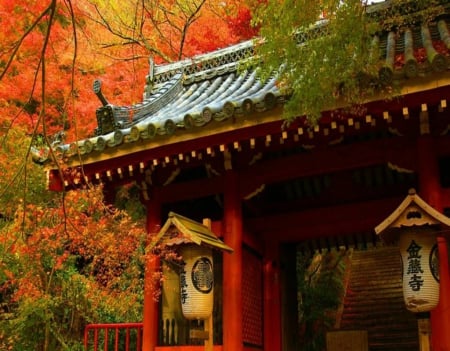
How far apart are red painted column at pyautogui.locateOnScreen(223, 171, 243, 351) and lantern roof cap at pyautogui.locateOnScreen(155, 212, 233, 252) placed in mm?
590

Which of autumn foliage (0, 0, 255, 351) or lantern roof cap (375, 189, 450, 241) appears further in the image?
autumn foliage (0, 0, 255, 351)

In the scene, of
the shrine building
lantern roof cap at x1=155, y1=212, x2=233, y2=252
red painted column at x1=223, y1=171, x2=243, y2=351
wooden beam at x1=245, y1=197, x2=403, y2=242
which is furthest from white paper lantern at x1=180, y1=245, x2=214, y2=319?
wooden beam at x1=245, y1=197, x2=403, y2=242

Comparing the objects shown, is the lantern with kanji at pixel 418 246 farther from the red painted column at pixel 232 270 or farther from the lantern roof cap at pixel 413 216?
the red painted column at pixel 232 270

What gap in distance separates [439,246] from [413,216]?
0.73 m

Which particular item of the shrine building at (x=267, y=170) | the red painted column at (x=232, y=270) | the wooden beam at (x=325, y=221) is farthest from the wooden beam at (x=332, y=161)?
the wooden beam at (x=325, y=221)

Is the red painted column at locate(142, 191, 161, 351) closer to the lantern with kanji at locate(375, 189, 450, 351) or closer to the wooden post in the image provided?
the wooden post

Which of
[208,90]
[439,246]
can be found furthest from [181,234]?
[208,90]

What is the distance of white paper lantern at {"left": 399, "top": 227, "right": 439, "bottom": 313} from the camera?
14.8ft

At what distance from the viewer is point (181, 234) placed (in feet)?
17.2

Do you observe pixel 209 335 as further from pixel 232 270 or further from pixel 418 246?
pixel 418 246

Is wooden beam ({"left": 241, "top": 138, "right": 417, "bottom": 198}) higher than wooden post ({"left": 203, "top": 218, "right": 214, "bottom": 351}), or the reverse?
wooden beam ({"left": 241, "top": 138, "right": 417, "bottom": 198})

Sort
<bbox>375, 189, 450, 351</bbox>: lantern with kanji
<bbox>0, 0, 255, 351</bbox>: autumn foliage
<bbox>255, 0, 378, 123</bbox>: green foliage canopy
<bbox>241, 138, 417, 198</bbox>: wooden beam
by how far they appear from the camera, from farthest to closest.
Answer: <bbox>0, 0, 255, 351</bbox>: autumn foliage < <bbox>241, 138, 417, 198</bbox>: wooden beam < <bbox>375, 189, 450, 351</bbox>: lantern with kanji < <bbox>255, 0, 378, 123</bbox>: green foliage canopy

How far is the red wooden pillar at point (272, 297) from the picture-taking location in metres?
6.88

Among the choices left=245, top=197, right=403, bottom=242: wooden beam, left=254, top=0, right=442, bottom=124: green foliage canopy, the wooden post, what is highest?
left=254, top=0, right=442, bottom=124: green foliage canopy
